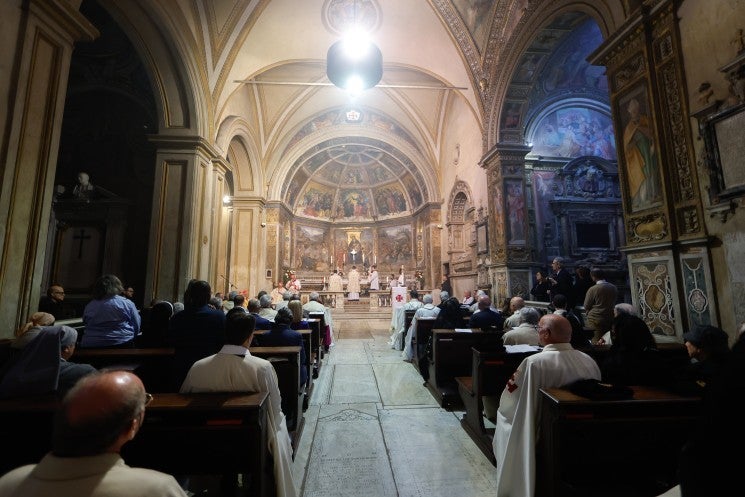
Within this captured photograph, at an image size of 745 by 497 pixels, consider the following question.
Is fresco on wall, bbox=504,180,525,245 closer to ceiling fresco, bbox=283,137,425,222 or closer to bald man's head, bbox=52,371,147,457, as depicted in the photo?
ceiling fresco, bbox=283,137,425,222

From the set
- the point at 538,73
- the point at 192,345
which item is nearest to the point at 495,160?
the point at 538,73

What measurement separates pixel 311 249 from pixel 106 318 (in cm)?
1677

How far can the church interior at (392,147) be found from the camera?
3.52 metres

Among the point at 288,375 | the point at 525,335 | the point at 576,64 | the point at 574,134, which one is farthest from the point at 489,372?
the point at 576,64

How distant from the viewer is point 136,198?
8508mm

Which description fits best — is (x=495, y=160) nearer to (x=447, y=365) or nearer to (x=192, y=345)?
(x=447, y=365)

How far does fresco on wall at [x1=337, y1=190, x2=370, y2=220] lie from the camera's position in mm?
20984

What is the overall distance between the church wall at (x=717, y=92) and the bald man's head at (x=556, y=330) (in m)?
2.33

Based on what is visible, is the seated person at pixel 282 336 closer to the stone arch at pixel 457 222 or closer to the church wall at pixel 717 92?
the church wall at pixel 717 92

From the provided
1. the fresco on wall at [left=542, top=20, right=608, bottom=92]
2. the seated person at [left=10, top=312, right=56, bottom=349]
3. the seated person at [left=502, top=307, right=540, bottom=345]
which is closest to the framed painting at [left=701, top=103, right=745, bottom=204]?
the seated person at [left=502, top=307, right=540, bottom=345]

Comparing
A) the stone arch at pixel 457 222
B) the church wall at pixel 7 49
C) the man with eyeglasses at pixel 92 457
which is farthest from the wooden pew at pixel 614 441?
the stone arch at pixel 457 222

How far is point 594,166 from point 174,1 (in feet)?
36.3

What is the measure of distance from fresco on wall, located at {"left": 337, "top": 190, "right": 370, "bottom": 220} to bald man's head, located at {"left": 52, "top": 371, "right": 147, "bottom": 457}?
20.2m

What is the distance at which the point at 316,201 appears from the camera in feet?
66.5
